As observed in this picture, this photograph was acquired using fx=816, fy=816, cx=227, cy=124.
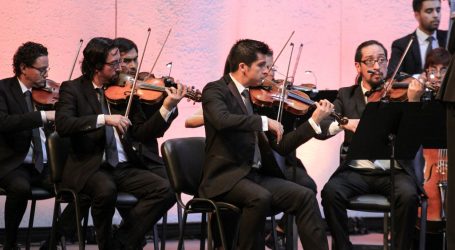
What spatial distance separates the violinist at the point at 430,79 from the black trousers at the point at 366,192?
0.43 m

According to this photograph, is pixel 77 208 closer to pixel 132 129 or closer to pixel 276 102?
pixel 132 129

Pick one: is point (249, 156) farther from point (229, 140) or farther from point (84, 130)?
point (84, 130)

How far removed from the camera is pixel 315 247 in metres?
3.80

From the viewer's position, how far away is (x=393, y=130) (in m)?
3.91

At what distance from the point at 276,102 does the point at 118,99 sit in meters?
0.88

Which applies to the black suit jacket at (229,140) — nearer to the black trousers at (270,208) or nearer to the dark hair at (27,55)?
the black trousers at (270,208)

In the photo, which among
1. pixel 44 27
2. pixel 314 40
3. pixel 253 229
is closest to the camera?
pixel 253 229

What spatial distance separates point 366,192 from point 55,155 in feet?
5.46

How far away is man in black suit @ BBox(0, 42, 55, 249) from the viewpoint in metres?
4.52

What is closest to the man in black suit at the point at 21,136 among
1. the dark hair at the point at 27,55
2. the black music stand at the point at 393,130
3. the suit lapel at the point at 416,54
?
the dark hair at the point at 27,55

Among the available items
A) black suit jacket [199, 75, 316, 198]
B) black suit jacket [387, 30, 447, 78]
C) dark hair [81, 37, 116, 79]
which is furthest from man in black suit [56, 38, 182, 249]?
black suit jacket [387, 30, 447, 78]

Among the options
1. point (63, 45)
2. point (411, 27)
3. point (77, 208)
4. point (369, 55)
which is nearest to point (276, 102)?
point (369, 55)

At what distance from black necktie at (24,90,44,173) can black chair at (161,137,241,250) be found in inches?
41.9

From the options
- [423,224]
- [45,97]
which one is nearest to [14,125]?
[45,97]
